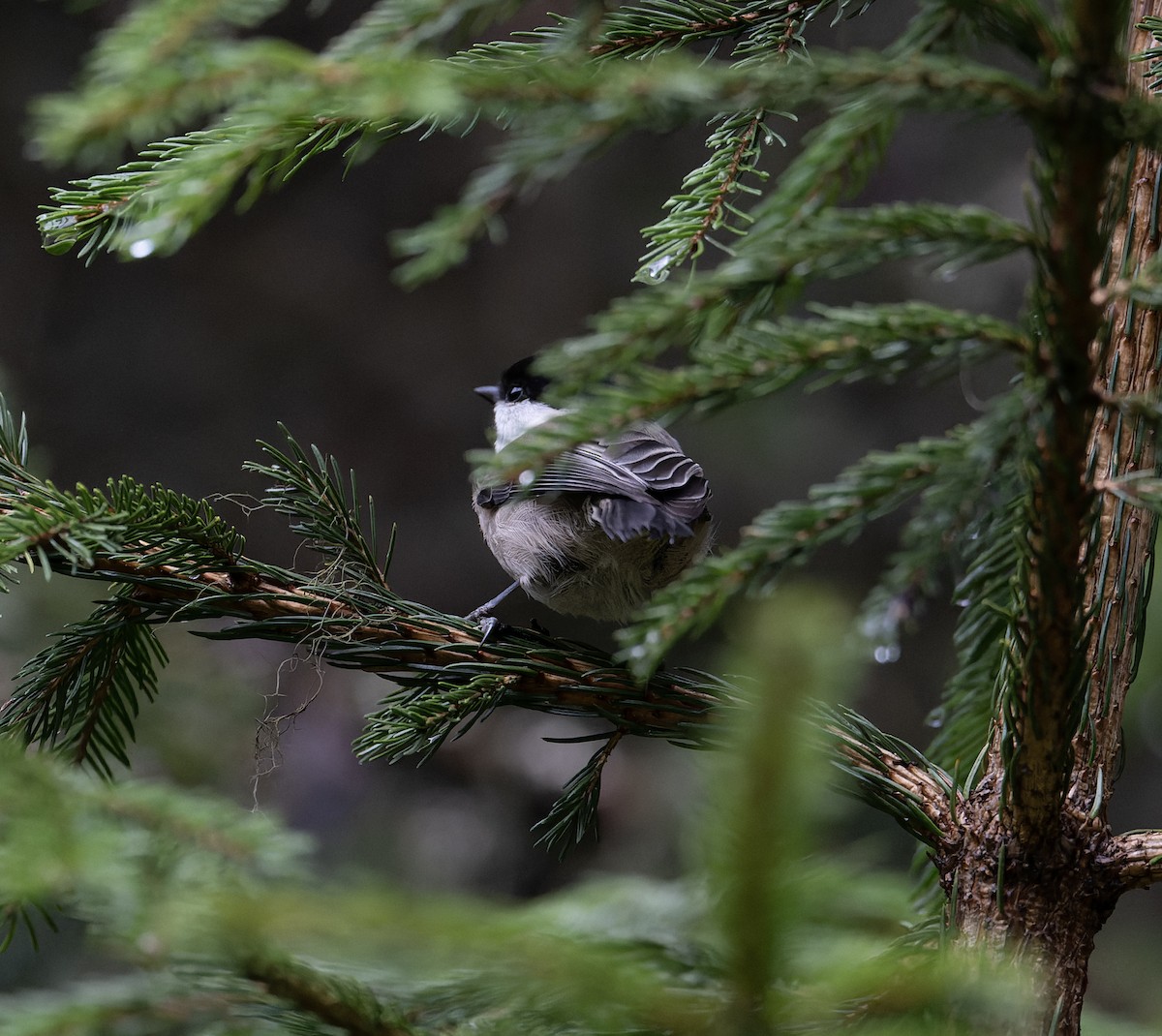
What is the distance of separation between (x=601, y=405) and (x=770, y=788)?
0.96ft

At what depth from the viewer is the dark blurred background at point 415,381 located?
14.3 feet

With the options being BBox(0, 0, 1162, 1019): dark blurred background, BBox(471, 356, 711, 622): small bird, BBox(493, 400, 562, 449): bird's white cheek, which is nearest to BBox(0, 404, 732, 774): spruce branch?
BBox(471, 356, 711, 622): small bird

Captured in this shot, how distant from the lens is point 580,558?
193cm

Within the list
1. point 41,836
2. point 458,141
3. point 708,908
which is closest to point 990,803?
point 708,908

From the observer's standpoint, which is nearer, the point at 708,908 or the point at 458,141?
the point at 708,908

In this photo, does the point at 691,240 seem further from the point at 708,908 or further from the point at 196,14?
the point at 708,908

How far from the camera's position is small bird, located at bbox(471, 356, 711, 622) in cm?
180

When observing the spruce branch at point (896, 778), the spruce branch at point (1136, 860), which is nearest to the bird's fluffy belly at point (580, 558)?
the spruce branch at point (896, 778)

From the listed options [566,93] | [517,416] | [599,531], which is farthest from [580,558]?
[566,93]

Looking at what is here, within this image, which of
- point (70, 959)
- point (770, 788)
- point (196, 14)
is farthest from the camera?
point (70, 959)

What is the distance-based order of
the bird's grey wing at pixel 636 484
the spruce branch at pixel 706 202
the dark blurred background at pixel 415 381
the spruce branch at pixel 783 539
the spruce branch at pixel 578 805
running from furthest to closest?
the dark blurred background at pixel 415 381
the bird's grey wing at pixel 636 484
the spruce branch at pixel 578 805
the spruce branch at pixel 706 202
the spruce branch at pixel 783 539

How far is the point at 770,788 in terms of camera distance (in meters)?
0.45

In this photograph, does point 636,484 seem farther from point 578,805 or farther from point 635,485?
point 578,805

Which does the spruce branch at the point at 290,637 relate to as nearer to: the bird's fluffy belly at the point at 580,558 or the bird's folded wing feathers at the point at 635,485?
the bird's folded wing feathers at the point at 635,485
